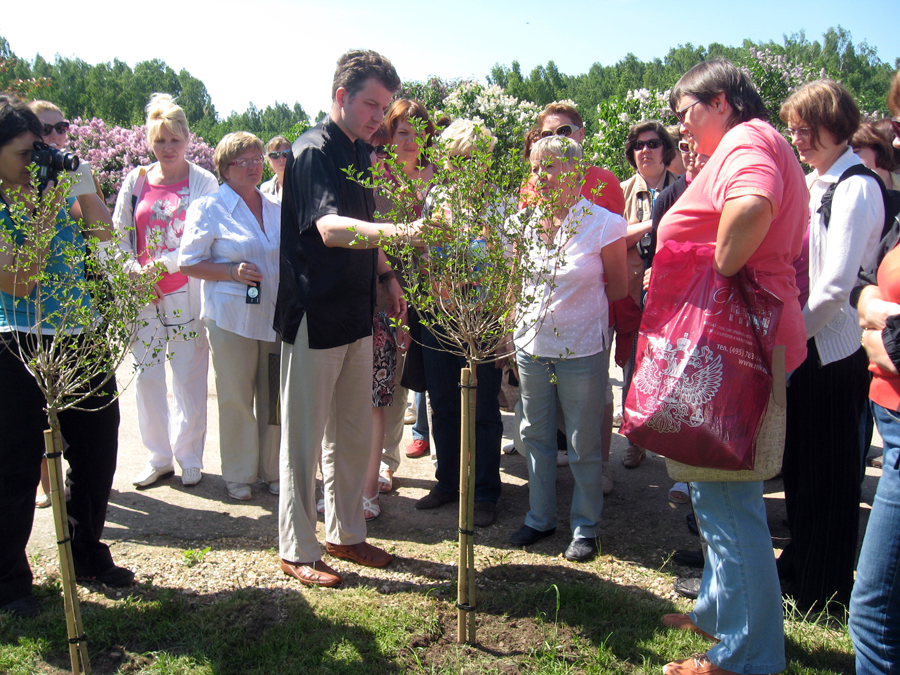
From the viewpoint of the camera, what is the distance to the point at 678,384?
2307 mm

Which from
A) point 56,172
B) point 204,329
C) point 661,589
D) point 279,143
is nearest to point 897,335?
point 661,589

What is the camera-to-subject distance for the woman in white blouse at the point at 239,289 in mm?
4348

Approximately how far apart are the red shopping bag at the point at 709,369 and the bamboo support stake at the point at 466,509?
0.64 metres

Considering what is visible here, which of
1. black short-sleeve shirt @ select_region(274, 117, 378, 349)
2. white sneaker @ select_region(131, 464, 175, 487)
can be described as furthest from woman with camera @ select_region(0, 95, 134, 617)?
white sneaker @ select_region(131, 464, 175, 487)

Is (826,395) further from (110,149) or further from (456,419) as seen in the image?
(110,149)

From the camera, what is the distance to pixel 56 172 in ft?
9.55

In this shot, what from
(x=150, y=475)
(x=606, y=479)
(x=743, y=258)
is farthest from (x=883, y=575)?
(x=150, y=475)

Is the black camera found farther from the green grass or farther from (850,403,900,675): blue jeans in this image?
(850,403,900,675): blue jeans

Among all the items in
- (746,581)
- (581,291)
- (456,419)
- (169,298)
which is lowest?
(746,581)

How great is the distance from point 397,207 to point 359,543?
1.92 meters

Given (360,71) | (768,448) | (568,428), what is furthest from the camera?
(568,428)

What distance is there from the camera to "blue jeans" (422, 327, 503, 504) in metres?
4.34

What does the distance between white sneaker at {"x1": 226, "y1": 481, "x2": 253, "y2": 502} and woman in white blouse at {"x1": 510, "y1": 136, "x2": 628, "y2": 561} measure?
1827 millimetres

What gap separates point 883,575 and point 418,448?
3811mm
